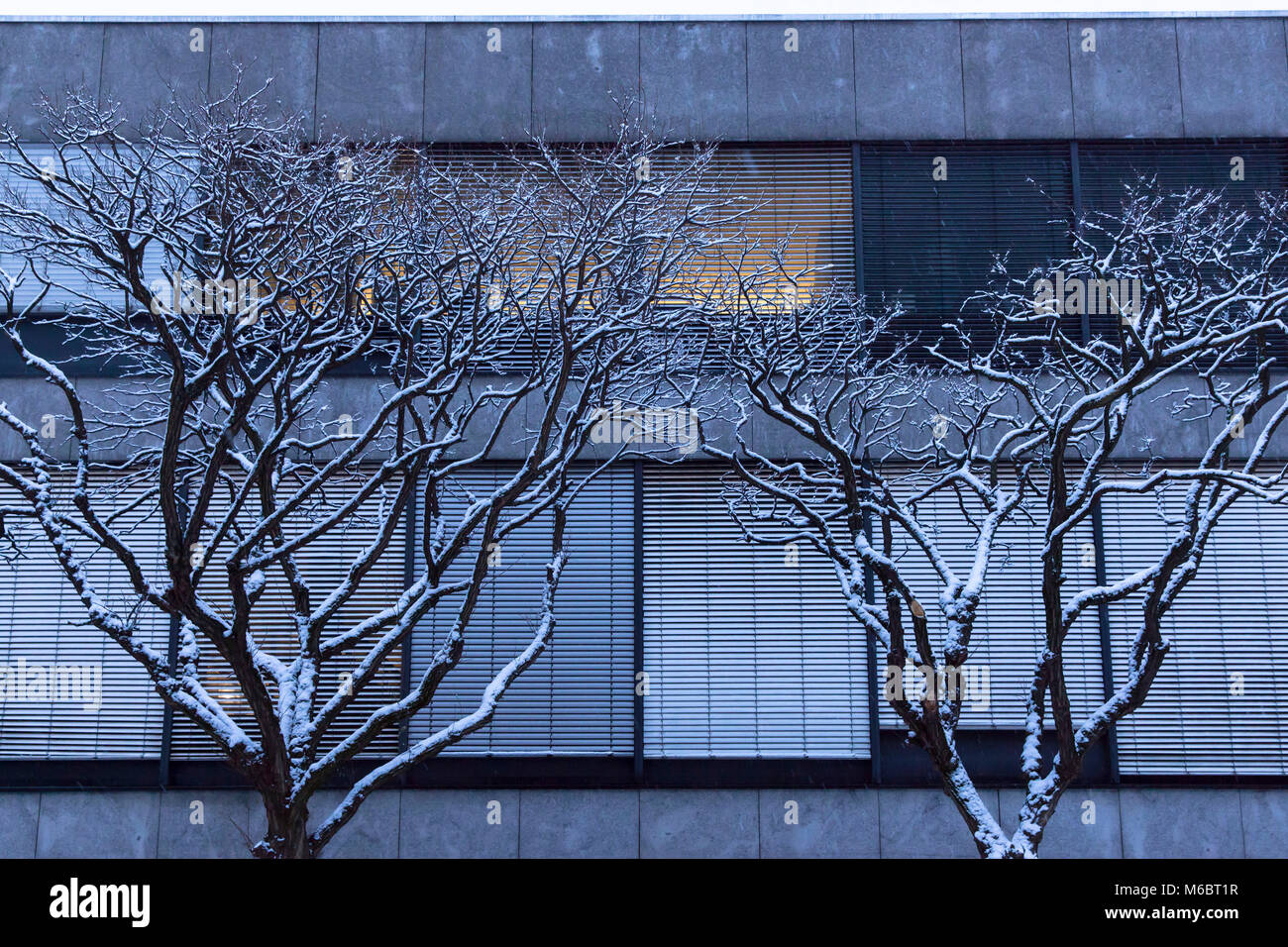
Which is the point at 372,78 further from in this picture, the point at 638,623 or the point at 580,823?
the point at 580,823

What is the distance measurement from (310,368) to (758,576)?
644 centimetres

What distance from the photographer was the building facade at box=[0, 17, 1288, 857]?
49.0 ft

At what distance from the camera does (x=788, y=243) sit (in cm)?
1658

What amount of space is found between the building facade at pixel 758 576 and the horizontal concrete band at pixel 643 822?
0.04 metres

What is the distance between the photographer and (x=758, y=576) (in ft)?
51.8

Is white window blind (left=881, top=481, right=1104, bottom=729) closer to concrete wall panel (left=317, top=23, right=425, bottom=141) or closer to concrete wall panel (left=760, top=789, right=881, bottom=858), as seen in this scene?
concrete wall panel (left=760, top=789, right=881, bottom=858)

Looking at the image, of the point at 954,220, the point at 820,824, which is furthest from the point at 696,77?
the point at 820,824

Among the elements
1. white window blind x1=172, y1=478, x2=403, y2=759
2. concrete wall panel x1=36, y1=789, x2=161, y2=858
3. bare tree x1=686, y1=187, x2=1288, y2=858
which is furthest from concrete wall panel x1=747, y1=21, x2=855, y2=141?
concrete wall panel x1=36, y1=789, x2=161, y2=858

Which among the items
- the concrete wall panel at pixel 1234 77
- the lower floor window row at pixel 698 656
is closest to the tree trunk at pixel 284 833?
the lower floor window row at pixel 698 656

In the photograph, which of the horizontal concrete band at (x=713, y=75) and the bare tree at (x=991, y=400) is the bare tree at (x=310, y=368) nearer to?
the horizontal concrete band at (x=713, y=75)

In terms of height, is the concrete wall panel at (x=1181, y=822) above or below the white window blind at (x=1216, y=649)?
below

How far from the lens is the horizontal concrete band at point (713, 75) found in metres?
16.7

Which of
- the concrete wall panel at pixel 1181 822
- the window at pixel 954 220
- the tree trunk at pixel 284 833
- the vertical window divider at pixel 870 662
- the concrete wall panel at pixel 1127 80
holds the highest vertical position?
the concrete wall panel at pixel 1127 80
